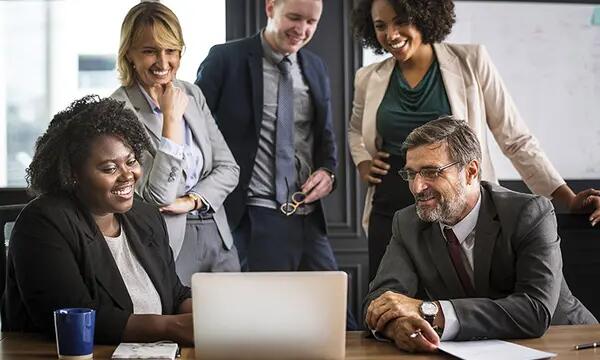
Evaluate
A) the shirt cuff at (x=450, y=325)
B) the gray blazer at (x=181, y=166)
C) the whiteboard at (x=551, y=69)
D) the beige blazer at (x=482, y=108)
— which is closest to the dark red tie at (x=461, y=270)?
the shirt cuff at (x=450, y=325)

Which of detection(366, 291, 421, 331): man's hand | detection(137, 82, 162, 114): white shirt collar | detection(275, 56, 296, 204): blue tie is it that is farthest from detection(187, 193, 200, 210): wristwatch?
detection(366, 291, 421, 331): man's hand

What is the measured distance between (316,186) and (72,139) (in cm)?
129

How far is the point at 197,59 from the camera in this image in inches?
176

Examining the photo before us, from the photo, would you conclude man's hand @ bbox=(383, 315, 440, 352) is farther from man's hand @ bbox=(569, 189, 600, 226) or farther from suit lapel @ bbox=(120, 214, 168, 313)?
man's hand @ bbox=(569, 189, 600, 226)

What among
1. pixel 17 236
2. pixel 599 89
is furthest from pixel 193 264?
pixel 599 89

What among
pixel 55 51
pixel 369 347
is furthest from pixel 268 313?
pixel 55 51

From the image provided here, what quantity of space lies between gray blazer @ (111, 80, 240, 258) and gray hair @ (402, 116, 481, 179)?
0.88 metres

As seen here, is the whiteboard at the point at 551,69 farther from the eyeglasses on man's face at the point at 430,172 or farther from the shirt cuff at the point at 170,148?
the eyeglasses on man's face at the point at 430,172

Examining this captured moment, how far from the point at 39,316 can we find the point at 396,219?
1063mm

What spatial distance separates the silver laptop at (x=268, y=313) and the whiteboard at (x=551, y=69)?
2895 mm

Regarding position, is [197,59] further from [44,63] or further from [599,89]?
[599,89]

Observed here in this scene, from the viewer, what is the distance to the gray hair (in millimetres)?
2535

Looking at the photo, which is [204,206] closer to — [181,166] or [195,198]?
[195,198]

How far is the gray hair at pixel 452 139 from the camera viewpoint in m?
2.54
